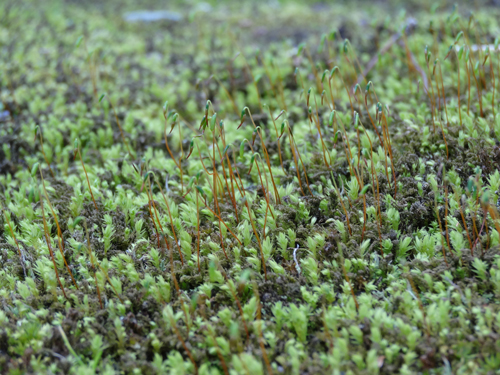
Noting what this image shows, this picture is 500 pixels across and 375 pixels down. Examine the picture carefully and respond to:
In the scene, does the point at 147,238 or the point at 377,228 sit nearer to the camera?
the point at 377,228

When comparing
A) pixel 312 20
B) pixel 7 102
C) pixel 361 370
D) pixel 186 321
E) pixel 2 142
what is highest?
pixel 312 20

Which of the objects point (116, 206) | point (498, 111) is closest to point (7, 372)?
point (116, 206)

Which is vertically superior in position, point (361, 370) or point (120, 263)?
point (120, 263)

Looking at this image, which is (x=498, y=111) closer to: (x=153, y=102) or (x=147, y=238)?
(x=147, y=238)

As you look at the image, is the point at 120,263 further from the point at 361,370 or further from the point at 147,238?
the point at 361,370

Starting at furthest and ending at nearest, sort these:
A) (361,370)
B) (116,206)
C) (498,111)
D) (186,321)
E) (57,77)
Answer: (57,77) → (498,111) → (116,206) → (186,321) → (361,370)

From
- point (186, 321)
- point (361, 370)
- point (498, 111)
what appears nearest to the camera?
point (361, 370)
